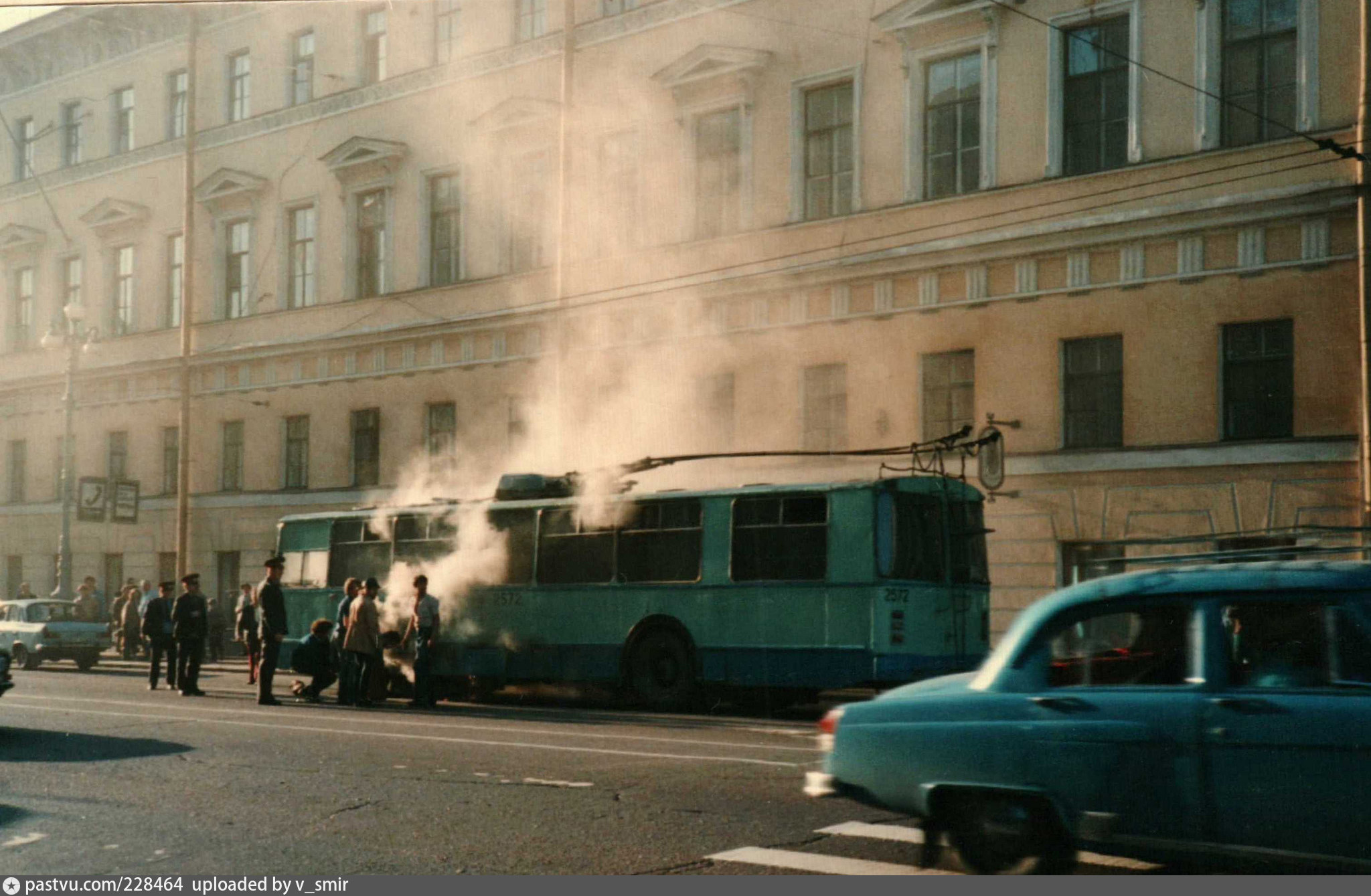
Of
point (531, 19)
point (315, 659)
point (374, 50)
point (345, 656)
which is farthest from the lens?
point (374, 50)

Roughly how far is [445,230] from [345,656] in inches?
592

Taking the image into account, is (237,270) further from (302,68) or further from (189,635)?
(189,635)

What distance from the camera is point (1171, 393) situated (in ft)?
75.2

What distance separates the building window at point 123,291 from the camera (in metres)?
40.7

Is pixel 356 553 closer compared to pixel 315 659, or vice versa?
pixel 315 659

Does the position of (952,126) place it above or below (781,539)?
above

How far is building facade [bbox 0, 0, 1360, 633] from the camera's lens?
22.4 meters

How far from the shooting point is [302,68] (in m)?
35.8

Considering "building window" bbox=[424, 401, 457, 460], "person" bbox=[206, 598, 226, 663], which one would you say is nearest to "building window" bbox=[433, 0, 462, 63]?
"building window" bbox=[424, 401, 457, 460]

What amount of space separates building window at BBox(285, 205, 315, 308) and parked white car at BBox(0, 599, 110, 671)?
341 inches

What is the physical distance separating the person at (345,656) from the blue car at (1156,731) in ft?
44.4

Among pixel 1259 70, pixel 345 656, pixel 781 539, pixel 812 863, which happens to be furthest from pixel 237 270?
pixel 812 863

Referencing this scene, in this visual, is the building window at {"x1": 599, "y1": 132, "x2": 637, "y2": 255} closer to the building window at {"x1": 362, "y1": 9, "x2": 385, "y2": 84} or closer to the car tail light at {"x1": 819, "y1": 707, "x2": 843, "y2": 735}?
the building window at {"x1": 362, "y1": 9, "x2": 385, "y2": 84}

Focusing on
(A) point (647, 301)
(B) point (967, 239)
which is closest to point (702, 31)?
(A) point (647, 301)
